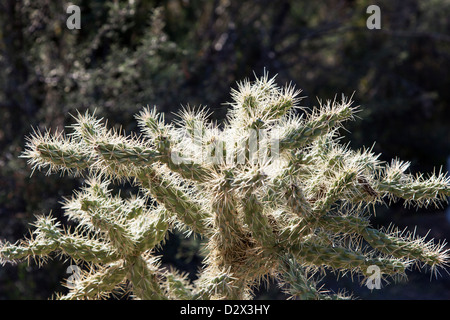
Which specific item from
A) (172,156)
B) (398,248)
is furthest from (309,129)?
(398,248)

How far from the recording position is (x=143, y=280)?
59.7 inches

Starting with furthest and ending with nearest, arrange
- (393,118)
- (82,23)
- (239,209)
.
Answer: (393,118)
(82,23)
(239,209)

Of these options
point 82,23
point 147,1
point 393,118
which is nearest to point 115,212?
point 82,23

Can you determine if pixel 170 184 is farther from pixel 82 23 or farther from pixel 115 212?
pixel 82 23

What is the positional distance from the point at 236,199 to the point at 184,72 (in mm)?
2650

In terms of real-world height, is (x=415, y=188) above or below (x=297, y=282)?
above

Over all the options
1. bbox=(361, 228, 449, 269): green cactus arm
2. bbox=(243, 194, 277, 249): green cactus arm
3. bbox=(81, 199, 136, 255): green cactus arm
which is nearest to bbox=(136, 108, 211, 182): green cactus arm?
bbox=(243, 194, 277, 249): green cactus arm

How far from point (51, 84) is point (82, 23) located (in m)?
0.75

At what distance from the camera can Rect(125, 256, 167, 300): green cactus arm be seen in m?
1.50

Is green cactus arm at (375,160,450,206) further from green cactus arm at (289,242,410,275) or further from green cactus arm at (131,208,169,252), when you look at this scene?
green cactus arm at (131,208,169,252)

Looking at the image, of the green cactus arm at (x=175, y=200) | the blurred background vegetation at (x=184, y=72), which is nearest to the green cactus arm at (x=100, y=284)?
the green cactus arm at (x=175, y=200)

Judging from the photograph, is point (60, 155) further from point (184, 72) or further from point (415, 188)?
point (184, 72)

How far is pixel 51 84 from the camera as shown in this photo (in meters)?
3.69

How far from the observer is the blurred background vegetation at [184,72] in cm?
339
